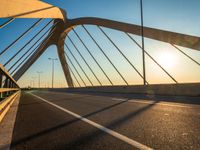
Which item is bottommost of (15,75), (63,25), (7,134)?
(15,75)

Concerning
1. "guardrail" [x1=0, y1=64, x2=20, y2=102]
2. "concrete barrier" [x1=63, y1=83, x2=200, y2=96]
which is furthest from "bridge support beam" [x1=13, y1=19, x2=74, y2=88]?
"guardrail" [x1=0, y1=64, x2=20, y2=102]

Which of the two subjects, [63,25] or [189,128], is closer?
[189,128]

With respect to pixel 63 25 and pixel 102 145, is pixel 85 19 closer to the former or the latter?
pixel 63 25

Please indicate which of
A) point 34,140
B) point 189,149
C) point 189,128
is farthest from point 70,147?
point 189,128

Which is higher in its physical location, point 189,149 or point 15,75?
point 189,149

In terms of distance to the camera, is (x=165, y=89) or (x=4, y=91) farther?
(x=165, y=89)

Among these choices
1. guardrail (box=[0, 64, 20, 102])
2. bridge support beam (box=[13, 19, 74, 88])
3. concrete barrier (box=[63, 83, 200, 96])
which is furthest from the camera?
bridge support beam (box=[13, 19, 74, 88])

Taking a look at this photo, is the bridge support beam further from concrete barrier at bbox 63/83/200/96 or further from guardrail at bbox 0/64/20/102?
guardrail at bbox 0/64/20/102

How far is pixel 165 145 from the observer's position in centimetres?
316

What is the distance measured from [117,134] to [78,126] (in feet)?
3.74

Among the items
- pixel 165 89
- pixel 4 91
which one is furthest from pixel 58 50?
pixel 4 91

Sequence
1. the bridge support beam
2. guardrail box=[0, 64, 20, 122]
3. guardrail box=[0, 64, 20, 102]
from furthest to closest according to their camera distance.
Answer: the bridge support beam
guardrail box=[0, 64, 20, 102]
guardrail box=[0, 64, 20, 122]

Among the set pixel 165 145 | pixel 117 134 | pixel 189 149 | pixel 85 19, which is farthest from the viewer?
pixel 85 19

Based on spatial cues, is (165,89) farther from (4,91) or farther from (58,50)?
(58,50)
